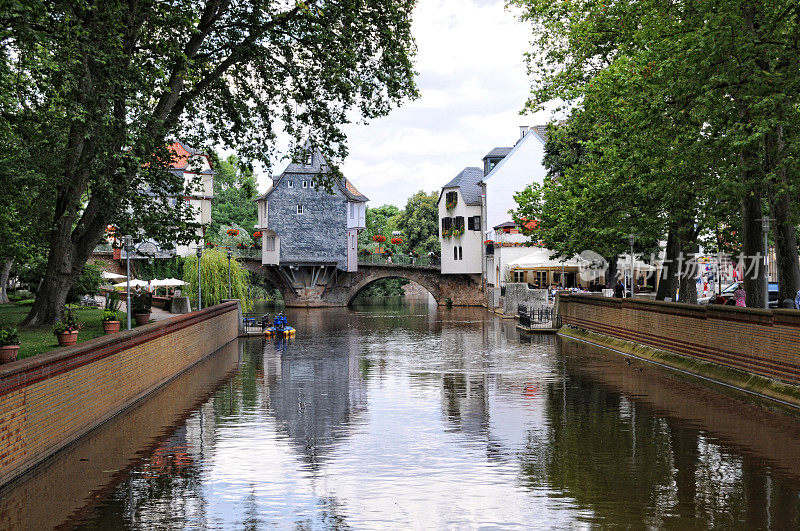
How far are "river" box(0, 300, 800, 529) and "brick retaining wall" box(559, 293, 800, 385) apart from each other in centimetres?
95

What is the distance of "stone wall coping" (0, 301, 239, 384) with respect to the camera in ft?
33.9

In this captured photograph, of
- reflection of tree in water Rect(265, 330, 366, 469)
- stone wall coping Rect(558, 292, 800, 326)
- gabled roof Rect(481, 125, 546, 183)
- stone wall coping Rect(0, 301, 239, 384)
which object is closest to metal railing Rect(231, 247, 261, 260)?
gabled roof Rect(481, 125, 546, 183)

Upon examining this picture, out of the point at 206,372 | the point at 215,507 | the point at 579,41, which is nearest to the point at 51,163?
the point at 206,372

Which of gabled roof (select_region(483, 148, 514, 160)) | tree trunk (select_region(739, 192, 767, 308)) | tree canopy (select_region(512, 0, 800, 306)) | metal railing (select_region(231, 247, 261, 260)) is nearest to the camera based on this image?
tree canopy (select_region(512, 0, 800, 306))

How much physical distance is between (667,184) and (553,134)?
1151 centimetres

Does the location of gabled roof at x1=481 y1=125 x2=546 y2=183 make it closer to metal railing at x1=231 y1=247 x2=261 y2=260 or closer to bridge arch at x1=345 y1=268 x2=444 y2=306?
bridge arch at x1=345 y1=268 x2=444 y2=306

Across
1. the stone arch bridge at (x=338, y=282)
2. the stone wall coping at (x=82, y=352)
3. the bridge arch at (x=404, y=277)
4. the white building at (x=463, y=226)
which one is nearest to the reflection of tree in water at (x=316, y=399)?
the stone wall coping at (x=82, y=352)

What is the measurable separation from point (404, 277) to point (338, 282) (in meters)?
6.95

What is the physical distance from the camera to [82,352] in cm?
1342

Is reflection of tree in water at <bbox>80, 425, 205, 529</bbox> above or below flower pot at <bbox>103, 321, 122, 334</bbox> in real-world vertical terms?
below

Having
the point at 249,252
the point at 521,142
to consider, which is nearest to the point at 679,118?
the point at 521,142

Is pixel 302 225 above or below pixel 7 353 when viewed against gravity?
above

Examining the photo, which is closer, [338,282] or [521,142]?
[521,142]

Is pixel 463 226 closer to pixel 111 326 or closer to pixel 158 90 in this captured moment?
pixel 158 90
